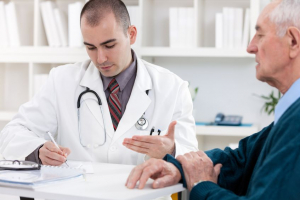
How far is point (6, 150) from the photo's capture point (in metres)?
2.07

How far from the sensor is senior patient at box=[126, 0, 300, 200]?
1156mm

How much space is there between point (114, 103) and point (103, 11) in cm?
42

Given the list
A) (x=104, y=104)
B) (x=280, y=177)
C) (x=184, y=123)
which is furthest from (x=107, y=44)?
(x=280, y=177)

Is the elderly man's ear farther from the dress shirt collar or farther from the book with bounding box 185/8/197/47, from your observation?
the book with bounding box 185/8/197/47

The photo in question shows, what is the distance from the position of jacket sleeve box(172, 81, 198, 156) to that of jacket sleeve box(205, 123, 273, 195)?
37 centimetres

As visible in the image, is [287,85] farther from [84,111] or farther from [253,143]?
[84,111]

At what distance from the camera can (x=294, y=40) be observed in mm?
1307

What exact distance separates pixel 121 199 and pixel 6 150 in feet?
3.28

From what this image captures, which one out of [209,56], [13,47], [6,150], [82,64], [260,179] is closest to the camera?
[260,179]

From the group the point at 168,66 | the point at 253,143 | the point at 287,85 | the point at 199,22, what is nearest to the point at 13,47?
the point at 168,66

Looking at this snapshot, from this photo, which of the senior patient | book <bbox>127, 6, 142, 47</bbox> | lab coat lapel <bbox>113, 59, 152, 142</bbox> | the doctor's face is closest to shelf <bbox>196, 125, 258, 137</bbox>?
book <bbox>127, 6, 142, 47</bbox>

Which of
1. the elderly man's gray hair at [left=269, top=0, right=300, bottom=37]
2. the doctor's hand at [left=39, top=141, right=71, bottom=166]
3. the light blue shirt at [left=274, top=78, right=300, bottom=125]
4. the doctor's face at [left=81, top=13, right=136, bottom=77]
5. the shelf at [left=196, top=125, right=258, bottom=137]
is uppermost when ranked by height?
the elderly man's gray hair at [left=269, top=0, right=300, bottom=37]

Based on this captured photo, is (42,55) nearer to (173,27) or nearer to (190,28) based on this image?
(173,27)

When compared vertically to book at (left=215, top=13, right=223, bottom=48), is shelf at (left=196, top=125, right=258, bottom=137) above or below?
below
